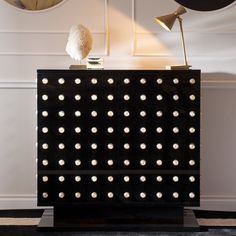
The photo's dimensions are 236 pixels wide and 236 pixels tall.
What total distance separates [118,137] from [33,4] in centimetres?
126

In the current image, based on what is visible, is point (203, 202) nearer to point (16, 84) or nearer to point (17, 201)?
point (17, 201)

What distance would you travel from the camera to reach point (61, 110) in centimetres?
299

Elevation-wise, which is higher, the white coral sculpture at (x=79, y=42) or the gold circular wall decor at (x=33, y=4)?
the gold circular wall decor at (x=33, y=4)

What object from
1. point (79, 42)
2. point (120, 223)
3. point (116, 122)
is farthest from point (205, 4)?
point (120, 223)

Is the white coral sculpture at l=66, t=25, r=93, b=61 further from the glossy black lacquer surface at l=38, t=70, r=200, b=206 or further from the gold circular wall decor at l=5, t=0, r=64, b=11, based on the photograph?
the gold circular wall decor at l=5, t=0, r=64, b=11

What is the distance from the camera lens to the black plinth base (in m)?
3.03

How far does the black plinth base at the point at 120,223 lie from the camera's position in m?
3.03

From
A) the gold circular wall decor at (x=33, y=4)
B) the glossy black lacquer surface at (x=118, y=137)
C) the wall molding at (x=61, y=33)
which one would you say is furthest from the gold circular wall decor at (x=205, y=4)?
the gold circular wall decor at (x=33, y=4)

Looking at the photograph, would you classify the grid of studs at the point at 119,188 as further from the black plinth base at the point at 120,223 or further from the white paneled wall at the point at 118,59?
the white paneled wall at the point at 118,59

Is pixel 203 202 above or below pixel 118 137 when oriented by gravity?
below

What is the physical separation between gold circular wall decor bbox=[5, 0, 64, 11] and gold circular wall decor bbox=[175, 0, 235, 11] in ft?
3.22

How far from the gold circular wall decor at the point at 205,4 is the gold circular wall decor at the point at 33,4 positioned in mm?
981

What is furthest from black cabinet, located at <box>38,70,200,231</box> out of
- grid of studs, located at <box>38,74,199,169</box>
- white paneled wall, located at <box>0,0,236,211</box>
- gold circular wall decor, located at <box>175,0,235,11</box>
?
gold circular wall decor, located at <box>175,0,235,11</box>

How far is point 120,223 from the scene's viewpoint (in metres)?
3.09
